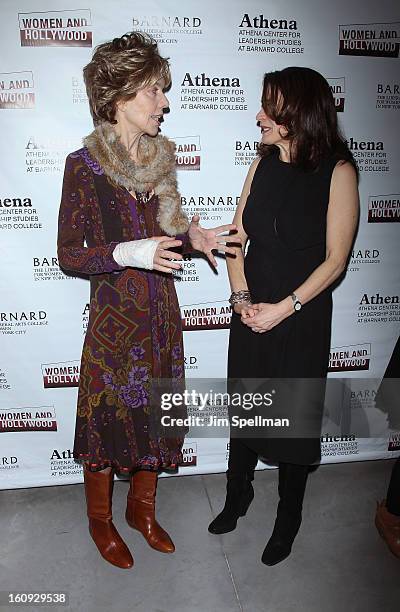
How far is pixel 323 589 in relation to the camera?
7.45 feet

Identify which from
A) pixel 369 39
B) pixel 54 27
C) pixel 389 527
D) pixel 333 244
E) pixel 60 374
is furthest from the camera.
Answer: pixel 60 374

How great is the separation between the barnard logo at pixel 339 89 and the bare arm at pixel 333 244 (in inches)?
32.1

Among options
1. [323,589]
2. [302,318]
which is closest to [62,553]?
[323,589]

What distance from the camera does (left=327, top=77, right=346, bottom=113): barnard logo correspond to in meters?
2.67

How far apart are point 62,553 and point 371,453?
1.83 m

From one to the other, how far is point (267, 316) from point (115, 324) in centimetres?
59

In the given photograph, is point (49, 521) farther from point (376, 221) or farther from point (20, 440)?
point (376, 221)

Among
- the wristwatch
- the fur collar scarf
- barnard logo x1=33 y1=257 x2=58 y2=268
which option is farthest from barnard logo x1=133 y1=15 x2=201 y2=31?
the wristwatch

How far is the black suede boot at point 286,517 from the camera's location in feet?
7.75

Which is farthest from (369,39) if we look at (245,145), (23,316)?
(23,316)

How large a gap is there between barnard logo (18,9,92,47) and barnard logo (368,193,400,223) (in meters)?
1.63

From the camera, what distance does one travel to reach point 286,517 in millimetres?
2420

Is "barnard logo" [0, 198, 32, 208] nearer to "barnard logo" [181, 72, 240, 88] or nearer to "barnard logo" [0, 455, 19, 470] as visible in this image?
"barnard logo" [181, 72, 240, 88]

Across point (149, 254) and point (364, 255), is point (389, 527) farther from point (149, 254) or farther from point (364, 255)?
point (149, 254)
